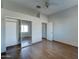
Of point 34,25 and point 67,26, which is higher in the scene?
point 34,25

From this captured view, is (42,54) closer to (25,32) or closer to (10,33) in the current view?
(25,32)

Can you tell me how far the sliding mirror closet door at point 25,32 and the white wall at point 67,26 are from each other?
290 centimetres

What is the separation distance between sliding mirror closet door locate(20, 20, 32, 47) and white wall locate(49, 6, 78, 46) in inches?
114

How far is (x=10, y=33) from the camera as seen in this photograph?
4660mm

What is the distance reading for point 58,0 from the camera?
3.82m

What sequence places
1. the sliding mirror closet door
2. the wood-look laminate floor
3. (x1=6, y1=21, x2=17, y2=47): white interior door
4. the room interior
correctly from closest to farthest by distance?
the wood-look laminate floor, the room interior, (x1=6, y1=21, x2=17, y2=47): white interior door, the sliding mirror closet door

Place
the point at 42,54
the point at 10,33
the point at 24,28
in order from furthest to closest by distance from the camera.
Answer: the point at 24,28 < the point at 10,33 < the point at 42,54

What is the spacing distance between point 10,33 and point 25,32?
1.08 m

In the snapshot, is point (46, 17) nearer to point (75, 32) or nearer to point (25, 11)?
point (25, 11)

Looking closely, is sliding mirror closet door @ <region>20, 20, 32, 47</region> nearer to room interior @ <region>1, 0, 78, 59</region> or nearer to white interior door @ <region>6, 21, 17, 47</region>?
room interior @ <region>1, 0, 78, 59</region>

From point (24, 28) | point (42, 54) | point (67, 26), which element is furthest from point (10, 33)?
point (67, 26)

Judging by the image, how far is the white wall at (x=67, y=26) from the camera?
15.7 feet

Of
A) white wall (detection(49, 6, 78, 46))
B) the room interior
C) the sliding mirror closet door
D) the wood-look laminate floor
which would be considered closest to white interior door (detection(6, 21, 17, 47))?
the room interior

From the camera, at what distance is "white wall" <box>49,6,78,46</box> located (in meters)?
4.80
